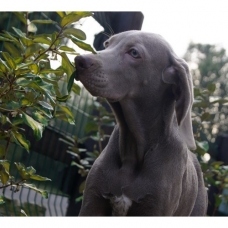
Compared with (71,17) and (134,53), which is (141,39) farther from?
(71,17)

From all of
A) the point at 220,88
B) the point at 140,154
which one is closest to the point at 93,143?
the point at 140,154

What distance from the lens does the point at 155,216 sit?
95.1 inches

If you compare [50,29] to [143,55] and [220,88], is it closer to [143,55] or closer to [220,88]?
[143,55]

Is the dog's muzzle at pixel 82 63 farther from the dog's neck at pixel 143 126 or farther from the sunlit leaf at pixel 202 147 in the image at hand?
the sunlit leaf at pixel 202 147

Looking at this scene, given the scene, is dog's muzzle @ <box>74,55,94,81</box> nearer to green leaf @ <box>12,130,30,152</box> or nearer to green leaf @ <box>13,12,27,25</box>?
green leaf @ <box>12,130,30,152</box>

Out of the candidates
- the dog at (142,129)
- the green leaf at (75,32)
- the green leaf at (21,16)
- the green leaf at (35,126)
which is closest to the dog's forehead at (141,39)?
the dog at (142,129)

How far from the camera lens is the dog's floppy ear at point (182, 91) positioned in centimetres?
248

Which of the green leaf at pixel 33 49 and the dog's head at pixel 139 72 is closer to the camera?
the dog's head at pixel 139 72

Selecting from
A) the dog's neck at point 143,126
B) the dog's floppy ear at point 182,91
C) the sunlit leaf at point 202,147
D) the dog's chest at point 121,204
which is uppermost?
the dog's floppy ear at point 182,91

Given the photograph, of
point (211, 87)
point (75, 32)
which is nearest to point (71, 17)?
point (75, 32)

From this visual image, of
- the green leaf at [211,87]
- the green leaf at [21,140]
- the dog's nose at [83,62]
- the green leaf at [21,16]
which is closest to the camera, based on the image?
the dog's nose at [83,62]

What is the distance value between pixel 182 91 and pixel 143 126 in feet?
0.90

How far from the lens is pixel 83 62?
226 centimetres

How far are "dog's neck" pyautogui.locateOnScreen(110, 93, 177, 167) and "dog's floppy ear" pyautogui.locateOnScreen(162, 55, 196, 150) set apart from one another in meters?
0.08
